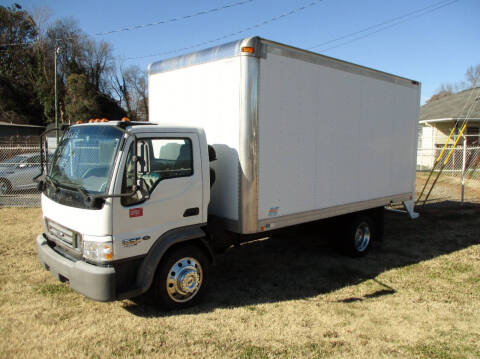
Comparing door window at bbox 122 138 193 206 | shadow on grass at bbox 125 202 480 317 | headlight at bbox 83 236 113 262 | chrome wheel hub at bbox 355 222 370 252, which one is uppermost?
door window at bbox 122 138 193 206

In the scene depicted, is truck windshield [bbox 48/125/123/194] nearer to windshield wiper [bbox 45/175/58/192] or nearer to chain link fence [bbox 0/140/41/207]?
windshield wiper [bbox 45/175/58/192]

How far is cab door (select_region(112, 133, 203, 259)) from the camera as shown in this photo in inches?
150

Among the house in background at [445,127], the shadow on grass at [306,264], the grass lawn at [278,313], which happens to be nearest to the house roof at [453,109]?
the house in background at [445,127]

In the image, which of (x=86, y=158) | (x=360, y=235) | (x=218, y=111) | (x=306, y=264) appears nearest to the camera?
(x=86, y=158)

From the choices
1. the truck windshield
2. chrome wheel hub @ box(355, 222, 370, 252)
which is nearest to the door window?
the truck windshield

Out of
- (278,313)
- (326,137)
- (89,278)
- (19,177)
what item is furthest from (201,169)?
(19,177)

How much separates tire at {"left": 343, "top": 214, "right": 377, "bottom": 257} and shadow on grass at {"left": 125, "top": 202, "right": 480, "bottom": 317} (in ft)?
0.51

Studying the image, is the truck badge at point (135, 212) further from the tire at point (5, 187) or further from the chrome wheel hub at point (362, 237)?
the tire at point (5, 187)

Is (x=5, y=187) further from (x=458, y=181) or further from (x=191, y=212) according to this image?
(x=458, y=181)

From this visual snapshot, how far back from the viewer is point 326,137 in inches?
221

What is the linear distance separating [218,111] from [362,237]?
12.6ft

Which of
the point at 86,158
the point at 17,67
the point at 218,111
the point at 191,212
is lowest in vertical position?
the point at 191,212

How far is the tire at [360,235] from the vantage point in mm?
6555

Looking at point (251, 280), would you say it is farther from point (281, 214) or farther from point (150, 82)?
point (150, 82)
